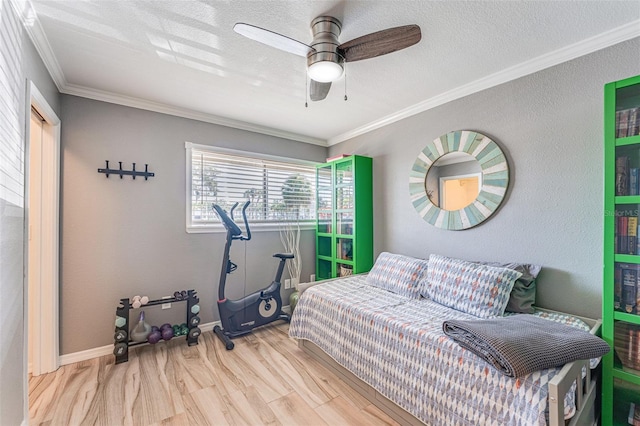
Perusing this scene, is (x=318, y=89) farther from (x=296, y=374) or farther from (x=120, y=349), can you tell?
(x=120, y=349)

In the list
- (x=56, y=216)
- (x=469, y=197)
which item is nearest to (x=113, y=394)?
(x=56, y=216)

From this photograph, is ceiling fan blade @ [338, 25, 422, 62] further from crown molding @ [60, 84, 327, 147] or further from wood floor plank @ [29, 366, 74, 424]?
wood floor plank @ [29, 366, 74, 424]

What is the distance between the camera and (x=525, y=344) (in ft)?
4.06

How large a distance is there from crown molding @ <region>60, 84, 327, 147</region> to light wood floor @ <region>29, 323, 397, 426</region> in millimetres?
2354

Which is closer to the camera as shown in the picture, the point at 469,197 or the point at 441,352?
the point at 441,352

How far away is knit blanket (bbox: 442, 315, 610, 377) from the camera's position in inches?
46.1

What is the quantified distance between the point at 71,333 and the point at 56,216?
3.37 feet

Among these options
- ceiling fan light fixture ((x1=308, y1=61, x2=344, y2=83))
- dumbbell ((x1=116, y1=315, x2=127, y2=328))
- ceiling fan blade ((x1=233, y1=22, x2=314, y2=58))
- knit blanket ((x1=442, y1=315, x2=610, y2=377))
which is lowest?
dumbbell ((x1=116, y1=315, x2=127, y2=328))

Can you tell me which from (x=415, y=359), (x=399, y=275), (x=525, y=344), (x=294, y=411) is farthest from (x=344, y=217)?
(x=525, y=344)

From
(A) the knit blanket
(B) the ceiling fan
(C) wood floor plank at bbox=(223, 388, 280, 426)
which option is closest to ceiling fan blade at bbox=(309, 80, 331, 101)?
(B) the ceiling fan

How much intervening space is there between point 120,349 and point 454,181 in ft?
11.0

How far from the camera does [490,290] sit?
1849mm

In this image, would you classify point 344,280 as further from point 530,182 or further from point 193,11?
point 193,11

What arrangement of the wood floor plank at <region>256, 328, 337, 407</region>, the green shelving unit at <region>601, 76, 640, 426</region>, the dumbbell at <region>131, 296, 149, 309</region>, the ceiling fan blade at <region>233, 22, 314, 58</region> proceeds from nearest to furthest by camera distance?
the ceiling fan blade at <region>233, 22, 314, 58</region>
the green shelving unit at <region>601, 76, 640, 426</region>
the wood floor plank at <region>256, 328, 337, 407</region>
the dumbbell at <region>131, 296, 149, 309</region>
